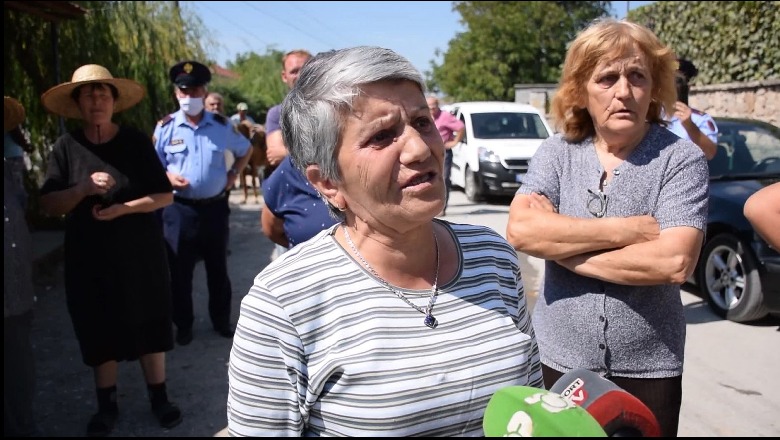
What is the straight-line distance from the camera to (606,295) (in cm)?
222

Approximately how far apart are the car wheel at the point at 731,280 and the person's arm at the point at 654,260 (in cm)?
376

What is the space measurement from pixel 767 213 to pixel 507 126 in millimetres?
12531

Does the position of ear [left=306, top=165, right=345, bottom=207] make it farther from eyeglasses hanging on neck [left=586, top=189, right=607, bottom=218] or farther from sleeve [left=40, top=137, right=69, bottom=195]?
sleeve [left=40, top=137, right=69, bottom=195]

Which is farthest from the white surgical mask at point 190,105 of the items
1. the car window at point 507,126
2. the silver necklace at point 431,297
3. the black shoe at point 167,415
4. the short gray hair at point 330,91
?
the car window at point 507,126

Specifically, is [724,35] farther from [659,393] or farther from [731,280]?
[659,393]

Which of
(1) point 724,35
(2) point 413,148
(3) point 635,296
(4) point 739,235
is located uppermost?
(1) point 724,35

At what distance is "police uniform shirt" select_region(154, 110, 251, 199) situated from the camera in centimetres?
525

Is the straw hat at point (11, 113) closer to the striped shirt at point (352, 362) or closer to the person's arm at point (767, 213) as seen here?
the striped shirt at point (352, 362)

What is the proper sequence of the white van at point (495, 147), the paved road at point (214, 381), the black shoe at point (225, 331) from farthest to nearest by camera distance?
the white van at point (495, 147) < the black shoe at point (225, 331) < the paved road at point (214, 381)

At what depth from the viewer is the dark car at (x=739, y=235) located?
5344 mm

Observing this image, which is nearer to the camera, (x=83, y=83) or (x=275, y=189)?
(x=275, y=189)

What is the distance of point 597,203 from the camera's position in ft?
7.47

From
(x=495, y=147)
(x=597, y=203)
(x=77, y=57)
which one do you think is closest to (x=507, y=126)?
(x=495, y=147)

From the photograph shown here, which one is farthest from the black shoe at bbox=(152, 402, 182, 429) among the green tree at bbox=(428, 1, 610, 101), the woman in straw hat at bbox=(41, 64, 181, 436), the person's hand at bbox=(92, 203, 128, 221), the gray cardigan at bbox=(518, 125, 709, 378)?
the green tree at bbox=(428, 1, 610, 101)
